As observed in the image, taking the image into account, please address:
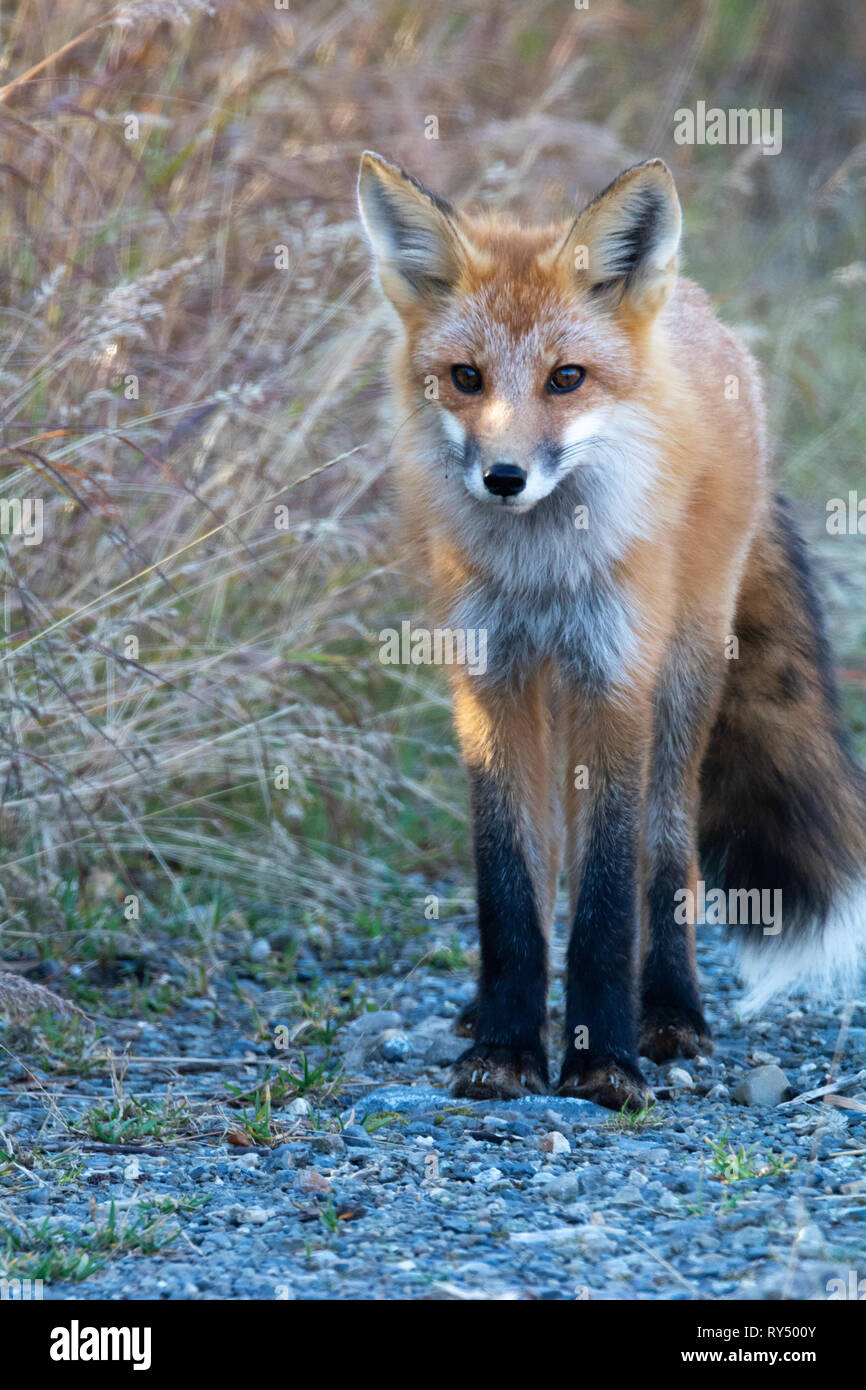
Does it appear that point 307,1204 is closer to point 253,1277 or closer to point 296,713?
point 253,1277

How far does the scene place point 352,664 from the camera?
489cm

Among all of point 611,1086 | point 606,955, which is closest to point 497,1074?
point 611,1086

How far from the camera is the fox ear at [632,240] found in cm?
314

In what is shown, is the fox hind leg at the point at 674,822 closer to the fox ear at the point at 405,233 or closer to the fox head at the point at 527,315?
the fox head at the point at 527,315

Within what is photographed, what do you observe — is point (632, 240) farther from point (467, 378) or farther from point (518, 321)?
point (467, 378)

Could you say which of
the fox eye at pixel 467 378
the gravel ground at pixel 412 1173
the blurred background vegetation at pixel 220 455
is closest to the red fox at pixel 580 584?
the fox eye at pixel 467 378

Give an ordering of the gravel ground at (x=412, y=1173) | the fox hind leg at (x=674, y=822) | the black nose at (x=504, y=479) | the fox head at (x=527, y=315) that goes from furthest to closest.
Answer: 1. the fox hind leg at (x=674, y=822)
2. the fox head at (x=527, y=315)
3. the black nose at (x=504, y=479)
4. the gravel ground at (x=412, y=1173)

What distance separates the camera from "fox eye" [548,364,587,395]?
10.3 ft

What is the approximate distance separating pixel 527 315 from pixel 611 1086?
166cm

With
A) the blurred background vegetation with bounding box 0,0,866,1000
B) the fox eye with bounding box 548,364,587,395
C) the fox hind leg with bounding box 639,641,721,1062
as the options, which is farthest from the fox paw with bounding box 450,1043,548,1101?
the fox eye with bounding box 548,364,587,395

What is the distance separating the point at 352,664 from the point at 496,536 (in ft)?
5.32

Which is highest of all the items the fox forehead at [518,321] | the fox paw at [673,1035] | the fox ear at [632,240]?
the fox ear at [632,240]

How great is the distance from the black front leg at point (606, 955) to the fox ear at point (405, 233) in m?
1.19

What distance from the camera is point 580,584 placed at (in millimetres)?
3309
